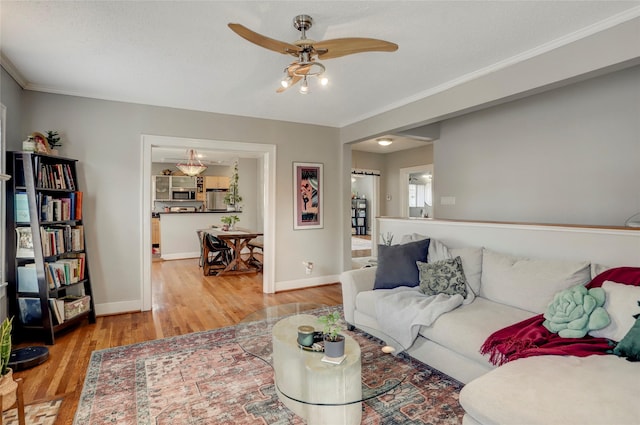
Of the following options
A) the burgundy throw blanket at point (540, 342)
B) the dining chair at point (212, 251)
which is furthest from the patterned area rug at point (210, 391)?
the dining chair at point (212, 251)

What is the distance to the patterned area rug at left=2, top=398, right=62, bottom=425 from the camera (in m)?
1.97

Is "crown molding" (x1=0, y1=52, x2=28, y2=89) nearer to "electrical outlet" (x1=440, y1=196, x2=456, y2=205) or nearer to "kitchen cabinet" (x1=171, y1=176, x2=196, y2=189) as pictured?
"electrical outlet" (x1=440, y1=196, x2=456, y2=205)

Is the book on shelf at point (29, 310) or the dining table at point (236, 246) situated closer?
the book on shelf at point (29, 310)

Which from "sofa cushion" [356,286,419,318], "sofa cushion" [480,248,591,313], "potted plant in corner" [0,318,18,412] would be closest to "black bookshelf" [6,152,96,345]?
"potted plant in corner" [0,318,18,412]

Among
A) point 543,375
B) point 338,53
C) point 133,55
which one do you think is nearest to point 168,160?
point 133,55

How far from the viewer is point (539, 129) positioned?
406 centimetres

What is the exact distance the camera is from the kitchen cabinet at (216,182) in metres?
10.1

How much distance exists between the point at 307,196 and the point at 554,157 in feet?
10.4

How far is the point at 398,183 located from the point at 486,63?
535 cm

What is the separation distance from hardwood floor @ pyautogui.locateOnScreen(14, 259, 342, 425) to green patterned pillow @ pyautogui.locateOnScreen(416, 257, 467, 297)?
1656 millimetres

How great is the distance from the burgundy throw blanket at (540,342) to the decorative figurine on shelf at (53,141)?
14.1 feet

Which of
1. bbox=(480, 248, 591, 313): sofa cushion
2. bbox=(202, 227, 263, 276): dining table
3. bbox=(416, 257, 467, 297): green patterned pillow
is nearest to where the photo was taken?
bbox=(480, 248, 591, 313): sofa cushion

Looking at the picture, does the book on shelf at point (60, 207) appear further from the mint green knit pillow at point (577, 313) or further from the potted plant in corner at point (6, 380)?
the mint green knit pillow at point (577, 313)

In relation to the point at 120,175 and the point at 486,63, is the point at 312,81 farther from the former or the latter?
the point at 120,175
